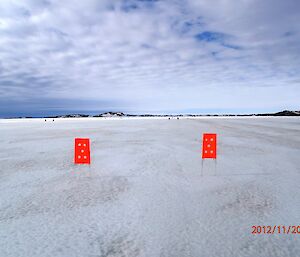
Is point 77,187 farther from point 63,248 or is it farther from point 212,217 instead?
point 212,217

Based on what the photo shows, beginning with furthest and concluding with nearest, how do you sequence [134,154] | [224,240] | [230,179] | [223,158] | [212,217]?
1. [134,154]
2. [223,158]
3. [230,179]
4. [212,217]
5. [224,240]

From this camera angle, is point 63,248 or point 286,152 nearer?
point 63,248

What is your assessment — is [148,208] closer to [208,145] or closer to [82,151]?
[208,145]

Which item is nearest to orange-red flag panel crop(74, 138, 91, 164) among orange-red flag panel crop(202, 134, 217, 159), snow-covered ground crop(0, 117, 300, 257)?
snow-covered ground crop(0, 117, 300, 257)

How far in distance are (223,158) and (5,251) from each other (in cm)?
666

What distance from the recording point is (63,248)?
2.76 m

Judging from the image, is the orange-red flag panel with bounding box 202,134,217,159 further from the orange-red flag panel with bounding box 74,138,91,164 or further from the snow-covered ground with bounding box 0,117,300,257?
the orange-red flag panel with bounding box 74,138,91,164

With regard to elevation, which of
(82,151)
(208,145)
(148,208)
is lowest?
(148,208)

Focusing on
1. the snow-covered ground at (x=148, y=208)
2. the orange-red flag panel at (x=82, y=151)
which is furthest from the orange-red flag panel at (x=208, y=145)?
the orange-red flag panel at (x=82, y=151)

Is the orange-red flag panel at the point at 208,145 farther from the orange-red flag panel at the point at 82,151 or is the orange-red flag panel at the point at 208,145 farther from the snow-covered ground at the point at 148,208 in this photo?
the orange-red flag panel at the point at 82,151

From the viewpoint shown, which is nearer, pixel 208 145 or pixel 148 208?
pixel 148 208

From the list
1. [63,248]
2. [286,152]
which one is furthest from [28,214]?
[286,152]

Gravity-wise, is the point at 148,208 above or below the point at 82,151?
below

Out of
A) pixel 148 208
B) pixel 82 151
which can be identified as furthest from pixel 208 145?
pixel 82 151
